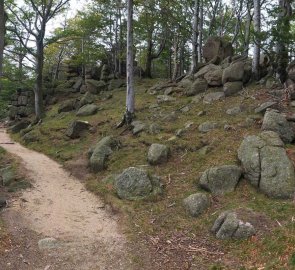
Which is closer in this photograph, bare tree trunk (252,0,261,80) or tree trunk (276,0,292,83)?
tree trunk (276,0,292,83)

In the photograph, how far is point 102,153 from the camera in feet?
43.7

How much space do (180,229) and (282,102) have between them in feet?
25.3

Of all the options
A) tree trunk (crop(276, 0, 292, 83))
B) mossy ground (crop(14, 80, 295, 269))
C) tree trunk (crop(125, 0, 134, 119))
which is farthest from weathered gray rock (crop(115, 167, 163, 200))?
tree trunk (crop(276, 0, 292, 83))

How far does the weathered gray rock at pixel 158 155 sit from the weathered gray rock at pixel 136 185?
3.64ft

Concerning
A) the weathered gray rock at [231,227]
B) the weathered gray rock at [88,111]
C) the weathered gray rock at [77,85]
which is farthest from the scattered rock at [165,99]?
the weathered gray rock at [77,85]

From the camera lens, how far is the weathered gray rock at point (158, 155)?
38.6 ft

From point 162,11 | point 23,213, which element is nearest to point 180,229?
point 23,213

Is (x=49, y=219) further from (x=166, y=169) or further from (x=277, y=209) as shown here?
(x=277, y=209)

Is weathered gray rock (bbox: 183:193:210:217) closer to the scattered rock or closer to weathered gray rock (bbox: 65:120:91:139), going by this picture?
weathered gray rock (bbox: 65:120:91:139)

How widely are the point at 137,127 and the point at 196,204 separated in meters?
6.64

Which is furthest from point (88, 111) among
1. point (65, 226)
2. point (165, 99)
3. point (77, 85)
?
point (65, 226)

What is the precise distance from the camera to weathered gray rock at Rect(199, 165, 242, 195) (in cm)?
952

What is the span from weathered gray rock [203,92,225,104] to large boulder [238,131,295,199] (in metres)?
6.17

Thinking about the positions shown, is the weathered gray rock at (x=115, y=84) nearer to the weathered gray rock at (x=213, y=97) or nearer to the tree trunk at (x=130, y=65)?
the tree trunk at (x=130, y=65)
